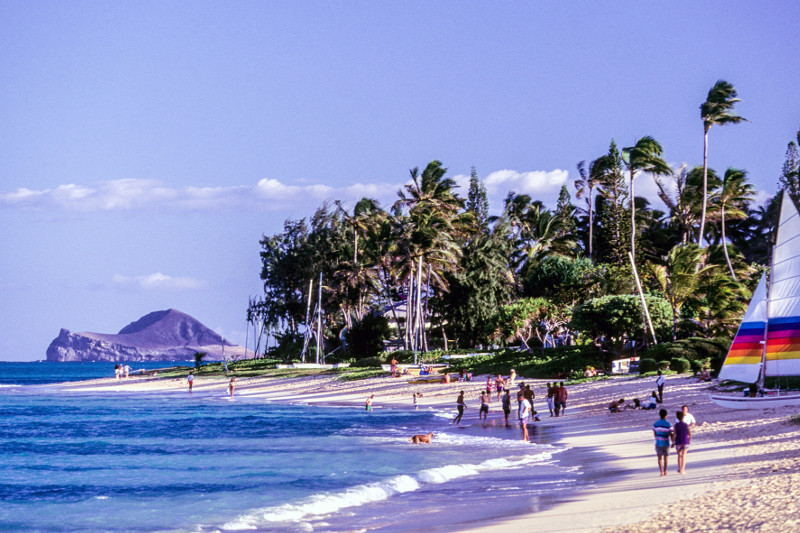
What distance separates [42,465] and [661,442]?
22.5 meters

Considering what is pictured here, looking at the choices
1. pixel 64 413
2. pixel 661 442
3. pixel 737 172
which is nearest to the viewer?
pixel 661 442

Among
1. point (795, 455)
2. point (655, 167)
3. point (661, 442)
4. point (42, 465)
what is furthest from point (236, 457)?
point (655, 167)

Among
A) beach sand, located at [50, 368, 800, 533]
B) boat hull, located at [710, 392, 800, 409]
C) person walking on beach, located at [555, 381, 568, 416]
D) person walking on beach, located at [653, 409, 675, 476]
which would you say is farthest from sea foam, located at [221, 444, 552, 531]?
person walking on beach, located at [555, 381, 568, 416]

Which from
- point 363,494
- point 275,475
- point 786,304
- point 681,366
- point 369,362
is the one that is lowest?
point 275,475

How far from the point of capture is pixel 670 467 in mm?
19781

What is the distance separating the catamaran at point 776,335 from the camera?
27.8 meters

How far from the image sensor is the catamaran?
1094 inches

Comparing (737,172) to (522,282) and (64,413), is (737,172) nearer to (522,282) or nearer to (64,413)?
(522,282)

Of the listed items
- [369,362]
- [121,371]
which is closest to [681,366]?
[369,362]

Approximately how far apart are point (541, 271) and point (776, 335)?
42678 mm

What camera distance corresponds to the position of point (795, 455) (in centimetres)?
1902

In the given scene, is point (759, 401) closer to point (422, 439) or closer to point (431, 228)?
point (422, 439)

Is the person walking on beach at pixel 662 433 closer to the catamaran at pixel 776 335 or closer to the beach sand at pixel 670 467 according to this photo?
the beach sand at pixel 670 467

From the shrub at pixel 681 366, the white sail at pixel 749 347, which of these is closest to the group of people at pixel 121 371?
the shrub at pixel 681 366
